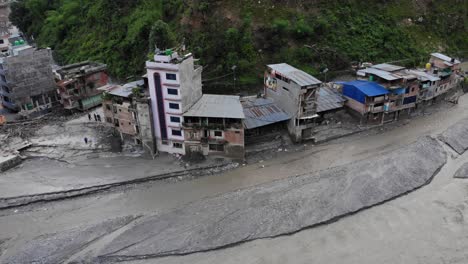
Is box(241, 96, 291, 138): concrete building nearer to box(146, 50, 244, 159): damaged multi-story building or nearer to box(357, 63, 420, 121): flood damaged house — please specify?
box(146, 50, 244, 159): damaged multi-story building

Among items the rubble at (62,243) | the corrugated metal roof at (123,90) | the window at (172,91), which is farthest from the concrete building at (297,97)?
the rubble at (62,243)

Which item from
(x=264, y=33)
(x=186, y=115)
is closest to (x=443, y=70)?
(x=264, y=33)

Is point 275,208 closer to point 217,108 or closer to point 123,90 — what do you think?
point 217,108

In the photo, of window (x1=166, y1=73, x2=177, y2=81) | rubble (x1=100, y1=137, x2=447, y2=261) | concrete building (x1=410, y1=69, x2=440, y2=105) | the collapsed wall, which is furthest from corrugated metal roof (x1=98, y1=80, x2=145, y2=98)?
concrete building (x1=410, y1=69, x2=440, y2=105)

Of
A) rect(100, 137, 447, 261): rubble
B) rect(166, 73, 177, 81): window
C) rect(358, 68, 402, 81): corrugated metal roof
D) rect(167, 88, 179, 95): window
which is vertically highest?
rect(166, 73, 177, 81): window

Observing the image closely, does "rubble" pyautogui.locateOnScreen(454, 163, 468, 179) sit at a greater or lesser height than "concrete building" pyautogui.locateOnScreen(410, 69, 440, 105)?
lesser

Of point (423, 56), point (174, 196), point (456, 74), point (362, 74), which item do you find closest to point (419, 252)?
point (174, 196)

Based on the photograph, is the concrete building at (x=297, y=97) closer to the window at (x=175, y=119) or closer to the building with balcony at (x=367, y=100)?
the building with balcony at (x=367, y=100)

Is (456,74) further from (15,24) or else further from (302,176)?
(15,24)
